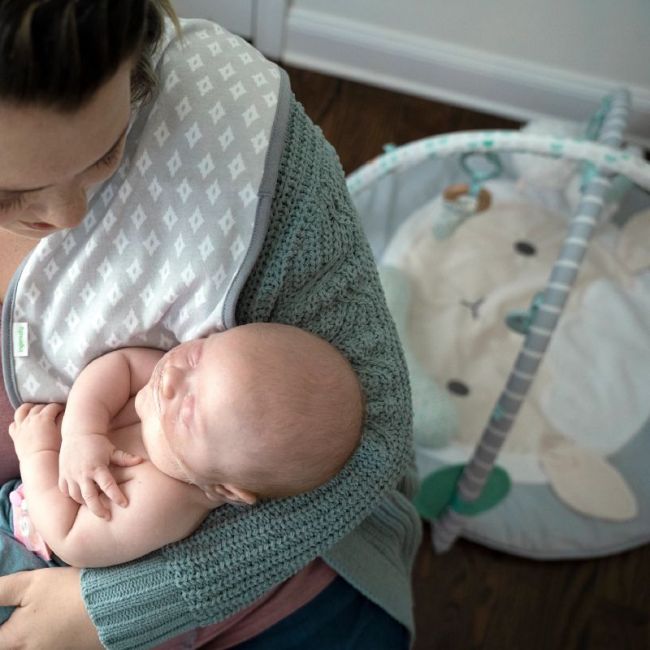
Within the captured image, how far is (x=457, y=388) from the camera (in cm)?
161

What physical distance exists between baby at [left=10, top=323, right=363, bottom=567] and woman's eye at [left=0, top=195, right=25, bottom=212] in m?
0.23

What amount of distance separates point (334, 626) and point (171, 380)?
378 mm

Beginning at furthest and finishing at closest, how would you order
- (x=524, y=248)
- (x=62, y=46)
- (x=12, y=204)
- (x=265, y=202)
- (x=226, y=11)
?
(x=226, y=11), (x=524, y=248), (x=265, y=202), (x=12, y=204), (x=62, y=46)

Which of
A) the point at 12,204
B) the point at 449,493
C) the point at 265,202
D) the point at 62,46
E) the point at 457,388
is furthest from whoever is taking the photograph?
the point at 457,388

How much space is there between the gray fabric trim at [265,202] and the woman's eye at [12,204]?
0.22 metres

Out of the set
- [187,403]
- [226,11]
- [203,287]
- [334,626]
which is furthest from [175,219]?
[226,11]

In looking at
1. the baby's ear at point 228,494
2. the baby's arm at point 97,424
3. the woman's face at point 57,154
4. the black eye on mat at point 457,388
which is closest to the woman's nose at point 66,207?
the woman's face at point 57,154

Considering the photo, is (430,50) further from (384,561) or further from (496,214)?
(384,561)

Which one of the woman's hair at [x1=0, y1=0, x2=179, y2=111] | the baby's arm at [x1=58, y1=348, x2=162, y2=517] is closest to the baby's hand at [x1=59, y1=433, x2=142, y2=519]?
the baby's arm at [x1=58, y1=348, x2=162, y2=517]

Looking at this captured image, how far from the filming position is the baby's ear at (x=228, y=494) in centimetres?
73

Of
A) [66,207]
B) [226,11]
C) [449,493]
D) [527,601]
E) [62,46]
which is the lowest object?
[527,601]

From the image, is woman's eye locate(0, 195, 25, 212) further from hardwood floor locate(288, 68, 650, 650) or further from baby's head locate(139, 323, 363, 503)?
hardwood floor locate(288, 68, 650, 650)

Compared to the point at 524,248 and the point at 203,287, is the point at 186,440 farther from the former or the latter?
the point at 524,248

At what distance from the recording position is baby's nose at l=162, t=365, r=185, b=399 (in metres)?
0.74
